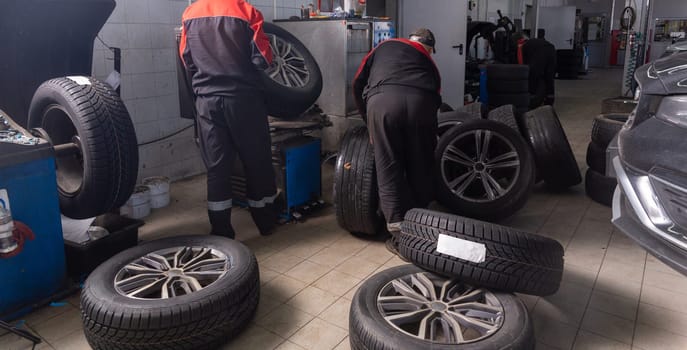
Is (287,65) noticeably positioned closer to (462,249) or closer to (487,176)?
(487,176)

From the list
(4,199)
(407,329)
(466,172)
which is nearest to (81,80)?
(4,199)

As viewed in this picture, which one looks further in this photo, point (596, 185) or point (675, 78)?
Result: point (596, 185)

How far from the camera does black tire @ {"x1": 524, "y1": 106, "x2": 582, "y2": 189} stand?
4.02 meters

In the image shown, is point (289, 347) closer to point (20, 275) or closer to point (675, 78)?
point (20, 275)

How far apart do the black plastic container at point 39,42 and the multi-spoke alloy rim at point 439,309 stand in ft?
8.27

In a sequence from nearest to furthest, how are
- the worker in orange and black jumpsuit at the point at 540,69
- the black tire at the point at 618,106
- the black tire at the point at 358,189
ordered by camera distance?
1. the black tire at the point at 358,189
2. the black tire at the point at 618,106
3. the worker in orange and black jumpsuit at the point at 540,69

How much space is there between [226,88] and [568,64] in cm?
1326

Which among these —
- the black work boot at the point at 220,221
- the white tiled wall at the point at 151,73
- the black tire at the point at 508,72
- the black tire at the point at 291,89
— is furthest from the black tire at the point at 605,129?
the white tiled wall at the point at 151,73

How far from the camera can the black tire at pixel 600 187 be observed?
12.9 ft

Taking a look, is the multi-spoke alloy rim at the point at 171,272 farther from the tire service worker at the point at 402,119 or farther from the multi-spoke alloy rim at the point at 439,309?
the tire service worker at the point at 402,119

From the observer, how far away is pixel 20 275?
243 centimetres

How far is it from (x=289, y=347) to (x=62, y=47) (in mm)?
2459

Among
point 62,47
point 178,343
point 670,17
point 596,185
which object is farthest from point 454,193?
point 670,17

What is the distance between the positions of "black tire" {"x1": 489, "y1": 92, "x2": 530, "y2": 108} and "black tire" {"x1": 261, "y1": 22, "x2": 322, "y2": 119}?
358 cm
